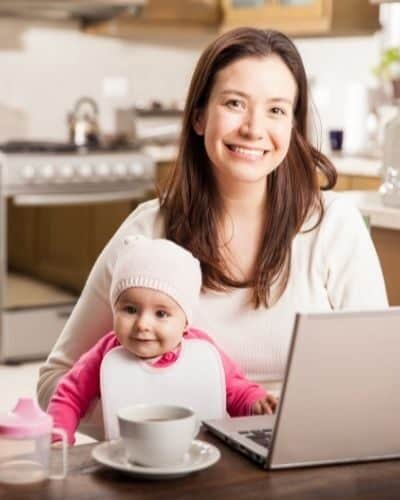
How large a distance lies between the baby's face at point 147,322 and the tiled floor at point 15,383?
2410mm

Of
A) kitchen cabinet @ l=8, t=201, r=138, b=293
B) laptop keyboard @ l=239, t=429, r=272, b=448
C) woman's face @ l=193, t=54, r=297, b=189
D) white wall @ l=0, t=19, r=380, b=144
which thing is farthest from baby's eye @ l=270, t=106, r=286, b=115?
white wall @ l=0, t=19, r=380, b=144

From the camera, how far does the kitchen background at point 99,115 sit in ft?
15.6

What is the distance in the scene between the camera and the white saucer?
4.16 ft

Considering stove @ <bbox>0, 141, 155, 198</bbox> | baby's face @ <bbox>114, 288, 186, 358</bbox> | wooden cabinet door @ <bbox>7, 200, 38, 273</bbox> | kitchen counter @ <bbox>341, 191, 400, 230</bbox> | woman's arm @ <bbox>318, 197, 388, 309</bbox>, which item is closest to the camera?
baby's face @ <bbox>114, 288, 186, 358</bbox>

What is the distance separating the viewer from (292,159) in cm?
200

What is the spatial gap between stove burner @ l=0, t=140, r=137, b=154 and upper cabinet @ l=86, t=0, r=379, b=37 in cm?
63

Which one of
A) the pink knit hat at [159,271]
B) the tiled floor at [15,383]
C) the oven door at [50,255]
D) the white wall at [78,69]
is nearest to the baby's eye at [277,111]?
the pink knit hat at [159,271]

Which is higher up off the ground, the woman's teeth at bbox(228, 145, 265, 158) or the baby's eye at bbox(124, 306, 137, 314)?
the woman's teeth at bbox(228, 145, 265, 158)

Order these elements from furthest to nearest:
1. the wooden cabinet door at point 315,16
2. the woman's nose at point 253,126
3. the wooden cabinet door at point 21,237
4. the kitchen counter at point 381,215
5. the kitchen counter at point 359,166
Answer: the wooden cabinet door at point 21,237 < the wooden cabinet door at point 315,16 < the kitchen counter at point 359,166 < the kitchen counter at point 381,215 < the woman's nose at point 253,126

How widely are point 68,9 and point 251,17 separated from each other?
85cm

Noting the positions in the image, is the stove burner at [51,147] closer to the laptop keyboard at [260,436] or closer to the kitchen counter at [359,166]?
the kitchen counter at [359,166]

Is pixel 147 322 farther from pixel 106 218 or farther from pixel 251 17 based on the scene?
pixel 251 17

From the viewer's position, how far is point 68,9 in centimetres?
524

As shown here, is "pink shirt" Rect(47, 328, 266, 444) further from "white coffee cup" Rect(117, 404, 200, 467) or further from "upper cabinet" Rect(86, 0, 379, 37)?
"upper cabinet" Rect(86, 0, 379, 37)
